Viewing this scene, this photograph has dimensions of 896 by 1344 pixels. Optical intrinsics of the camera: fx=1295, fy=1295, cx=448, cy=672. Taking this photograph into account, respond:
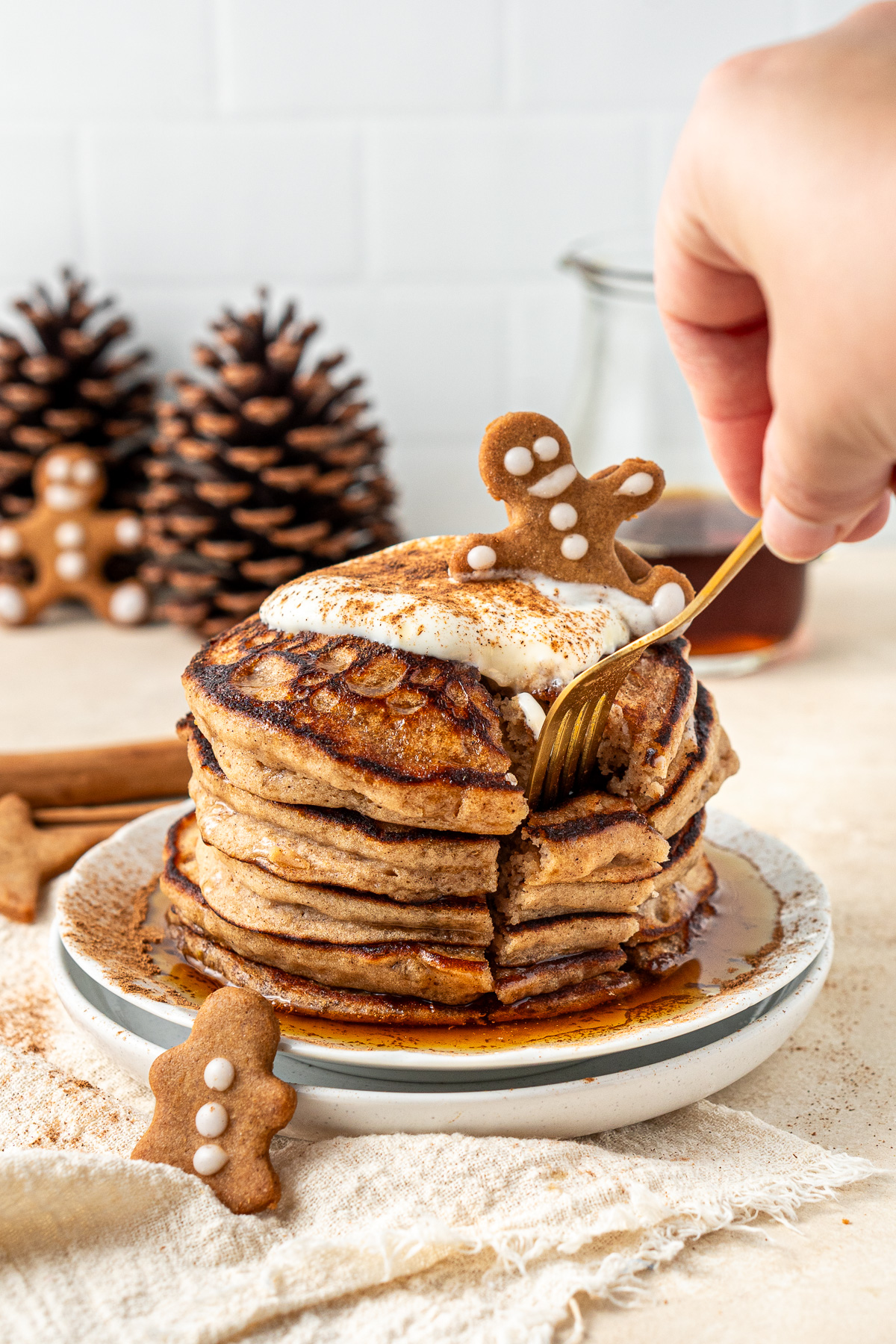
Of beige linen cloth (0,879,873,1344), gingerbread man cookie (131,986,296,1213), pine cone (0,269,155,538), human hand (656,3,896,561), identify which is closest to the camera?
human hand (656,3,896,561)

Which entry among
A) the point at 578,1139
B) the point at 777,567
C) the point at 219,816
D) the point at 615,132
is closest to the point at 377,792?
the point at 219,816

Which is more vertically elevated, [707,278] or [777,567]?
[707,278]

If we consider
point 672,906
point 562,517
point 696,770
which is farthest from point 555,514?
point 672,906

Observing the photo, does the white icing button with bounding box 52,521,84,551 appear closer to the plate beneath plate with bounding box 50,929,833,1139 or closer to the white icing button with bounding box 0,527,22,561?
the white icing button with bounding box 0,527,22,561

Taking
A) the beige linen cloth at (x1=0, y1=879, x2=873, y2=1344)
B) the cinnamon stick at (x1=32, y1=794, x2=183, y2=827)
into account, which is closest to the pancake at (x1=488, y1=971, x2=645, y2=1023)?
the beige linen cloth at (x1=0, y1=879, x2=873, y2=1344)

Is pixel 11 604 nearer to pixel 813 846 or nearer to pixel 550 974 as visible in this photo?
pixel 813 846

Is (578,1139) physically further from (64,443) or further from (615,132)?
(615,132)

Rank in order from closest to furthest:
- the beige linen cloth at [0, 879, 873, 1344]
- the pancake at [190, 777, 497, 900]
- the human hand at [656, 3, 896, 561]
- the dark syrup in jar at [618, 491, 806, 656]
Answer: the human hand at [656, 3, 896, 561], the beige linen cloth at [0, 879, 873, 1344], the pancake at [190, 777, 497, 900], the dark syrup in jar at [618, 491, 806, 656]
